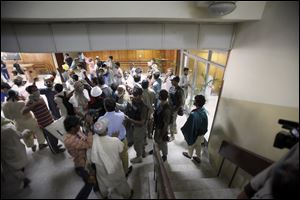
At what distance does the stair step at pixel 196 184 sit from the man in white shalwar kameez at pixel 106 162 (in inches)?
42.0

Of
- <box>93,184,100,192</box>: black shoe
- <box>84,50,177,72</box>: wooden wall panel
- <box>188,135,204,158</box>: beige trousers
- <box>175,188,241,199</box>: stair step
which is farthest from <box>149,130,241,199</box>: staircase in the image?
<box>84,50,177,72</box>: wooden wall panel

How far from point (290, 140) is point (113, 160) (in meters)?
1.77

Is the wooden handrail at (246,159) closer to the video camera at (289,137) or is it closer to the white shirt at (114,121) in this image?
the video camera at (289,137)

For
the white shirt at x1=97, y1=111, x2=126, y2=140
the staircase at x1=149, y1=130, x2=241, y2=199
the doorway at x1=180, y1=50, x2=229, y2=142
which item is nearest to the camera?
→ the staircase at x1=149, y1=130, x2=241, y2=199

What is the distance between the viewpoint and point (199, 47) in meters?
2.55

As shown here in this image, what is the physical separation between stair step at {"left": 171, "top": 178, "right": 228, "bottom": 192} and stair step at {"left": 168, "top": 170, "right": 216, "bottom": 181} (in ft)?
0.27

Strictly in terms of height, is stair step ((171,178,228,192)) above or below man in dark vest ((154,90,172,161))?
below

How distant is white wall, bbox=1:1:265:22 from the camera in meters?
1.51

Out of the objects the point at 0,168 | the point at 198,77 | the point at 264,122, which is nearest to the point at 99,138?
the point at 0,168

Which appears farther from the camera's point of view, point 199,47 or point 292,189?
point 199,47

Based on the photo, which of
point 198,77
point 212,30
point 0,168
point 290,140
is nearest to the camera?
point 0,168

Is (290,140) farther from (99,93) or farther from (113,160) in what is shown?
(99,93)

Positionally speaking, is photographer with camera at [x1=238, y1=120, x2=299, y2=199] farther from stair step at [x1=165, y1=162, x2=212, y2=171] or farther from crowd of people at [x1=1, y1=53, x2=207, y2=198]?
stair step at [x1=165, y1=162, x2=212, y2=171]

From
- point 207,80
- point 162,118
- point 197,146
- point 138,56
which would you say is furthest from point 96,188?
point 138,56
